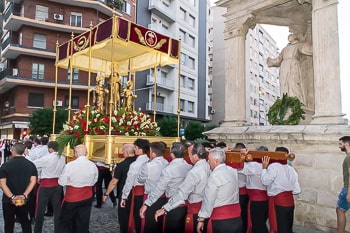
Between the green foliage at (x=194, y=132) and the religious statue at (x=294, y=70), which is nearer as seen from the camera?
the religious statue at (x=294, y=70)

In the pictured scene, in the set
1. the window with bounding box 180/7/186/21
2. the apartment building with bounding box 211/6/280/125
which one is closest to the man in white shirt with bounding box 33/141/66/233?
the apartment building with bounding box 211/6/280/125

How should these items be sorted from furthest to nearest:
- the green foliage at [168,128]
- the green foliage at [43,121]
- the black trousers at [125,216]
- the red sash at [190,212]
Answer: the green foliage at [168,128]
the green foliage at [43,121]
the black trousers at [125,216]
the red sash at [190,212]

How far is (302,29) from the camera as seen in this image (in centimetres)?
931

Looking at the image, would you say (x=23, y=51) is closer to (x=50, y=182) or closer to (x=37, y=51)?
(x=37, y=51)

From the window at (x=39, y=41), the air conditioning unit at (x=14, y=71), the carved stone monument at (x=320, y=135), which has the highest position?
the window at (x=39, y=41)

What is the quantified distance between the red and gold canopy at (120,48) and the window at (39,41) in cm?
2024

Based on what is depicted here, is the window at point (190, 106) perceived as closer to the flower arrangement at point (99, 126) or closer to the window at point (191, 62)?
the window at point (191, 62)

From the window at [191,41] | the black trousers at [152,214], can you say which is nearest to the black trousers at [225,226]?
the black trousers at [152,214]

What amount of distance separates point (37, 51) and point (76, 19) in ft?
15.2

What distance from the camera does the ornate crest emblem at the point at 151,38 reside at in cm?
787

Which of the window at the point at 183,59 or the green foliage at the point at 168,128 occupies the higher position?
the window at the point at 183,59

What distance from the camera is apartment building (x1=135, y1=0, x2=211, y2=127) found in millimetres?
31453

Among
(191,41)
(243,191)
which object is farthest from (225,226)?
(191,41)

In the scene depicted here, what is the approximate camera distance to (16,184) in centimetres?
515
